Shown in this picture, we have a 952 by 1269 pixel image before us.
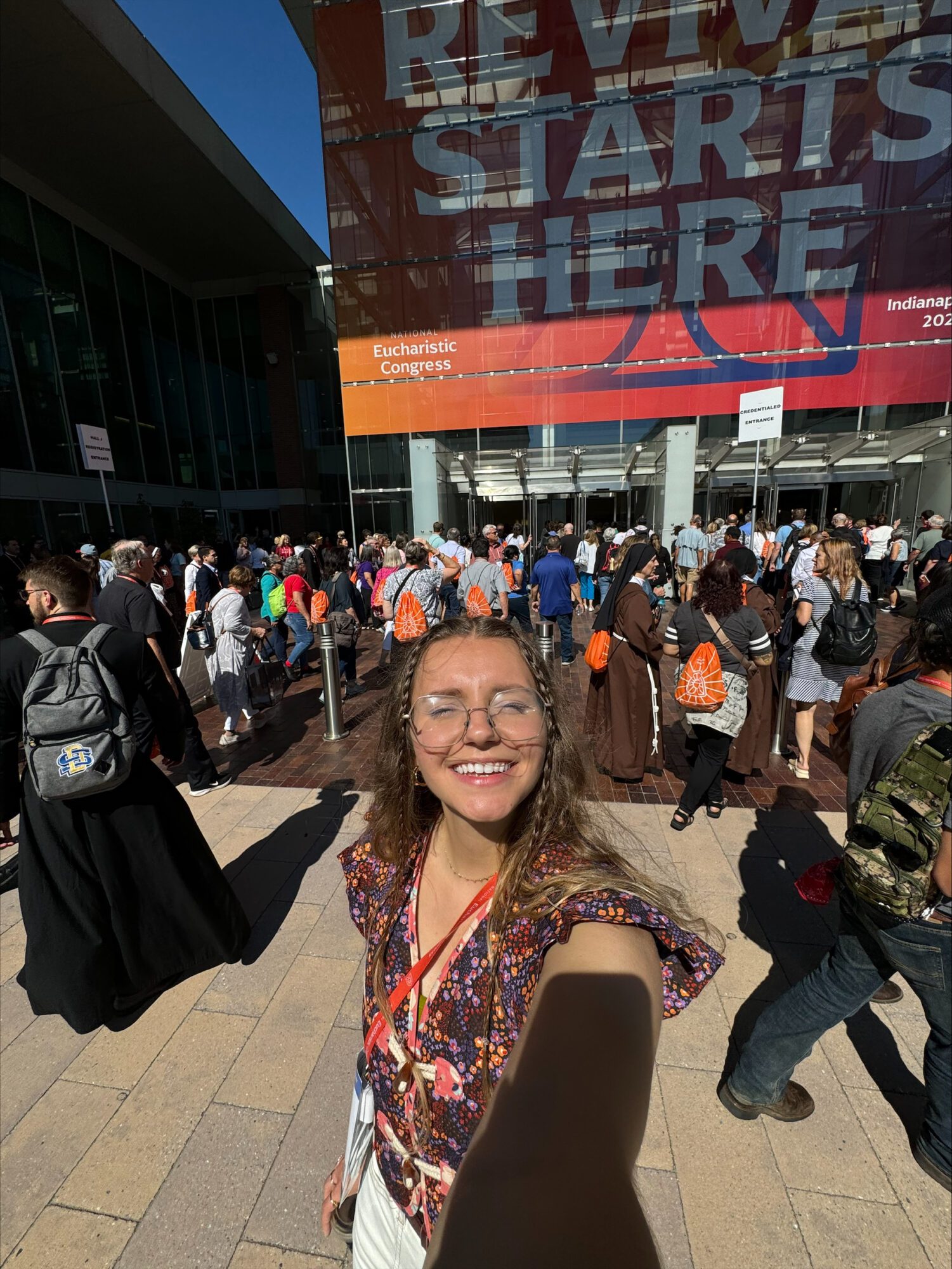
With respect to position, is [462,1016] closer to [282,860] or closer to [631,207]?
[282,860]

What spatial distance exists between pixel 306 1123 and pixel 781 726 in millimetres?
4794

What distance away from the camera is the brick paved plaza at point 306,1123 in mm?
1690

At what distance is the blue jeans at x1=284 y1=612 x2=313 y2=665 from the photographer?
7.78m

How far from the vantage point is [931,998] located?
1683mm

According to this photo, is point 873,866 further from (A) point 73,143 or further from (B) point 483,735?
(A) point 73,143

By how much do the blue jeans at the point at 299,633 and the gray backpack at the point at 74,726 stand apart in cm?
550


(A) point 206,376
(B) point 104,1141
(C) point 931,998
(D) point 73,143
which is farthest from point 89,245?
(C) point 931,998

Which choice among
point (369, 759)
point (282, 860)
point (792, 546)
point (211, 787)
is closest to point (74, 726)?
point (282, 860)

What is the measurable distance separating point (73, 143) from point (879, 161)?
2045 cm

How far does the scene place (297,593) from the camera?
285 inches

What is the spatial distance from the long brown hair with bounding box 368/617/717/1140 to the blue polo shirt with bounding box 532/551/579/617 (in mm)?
6358

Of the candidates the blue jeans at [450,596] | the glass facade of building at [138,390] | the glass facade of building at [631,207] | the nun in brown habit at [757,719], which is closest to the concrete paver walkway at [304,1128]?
the nun in brown habit at [757,719]

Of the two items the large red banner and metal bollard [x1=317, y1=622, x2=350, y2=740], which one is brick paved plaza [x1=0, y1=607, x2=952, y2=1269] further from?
the large red banner

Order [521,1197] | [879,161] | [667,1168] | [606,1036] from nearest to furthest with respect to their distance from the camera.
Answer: [521,1197]
[606,1036]
[667,1168]
[879,161]
